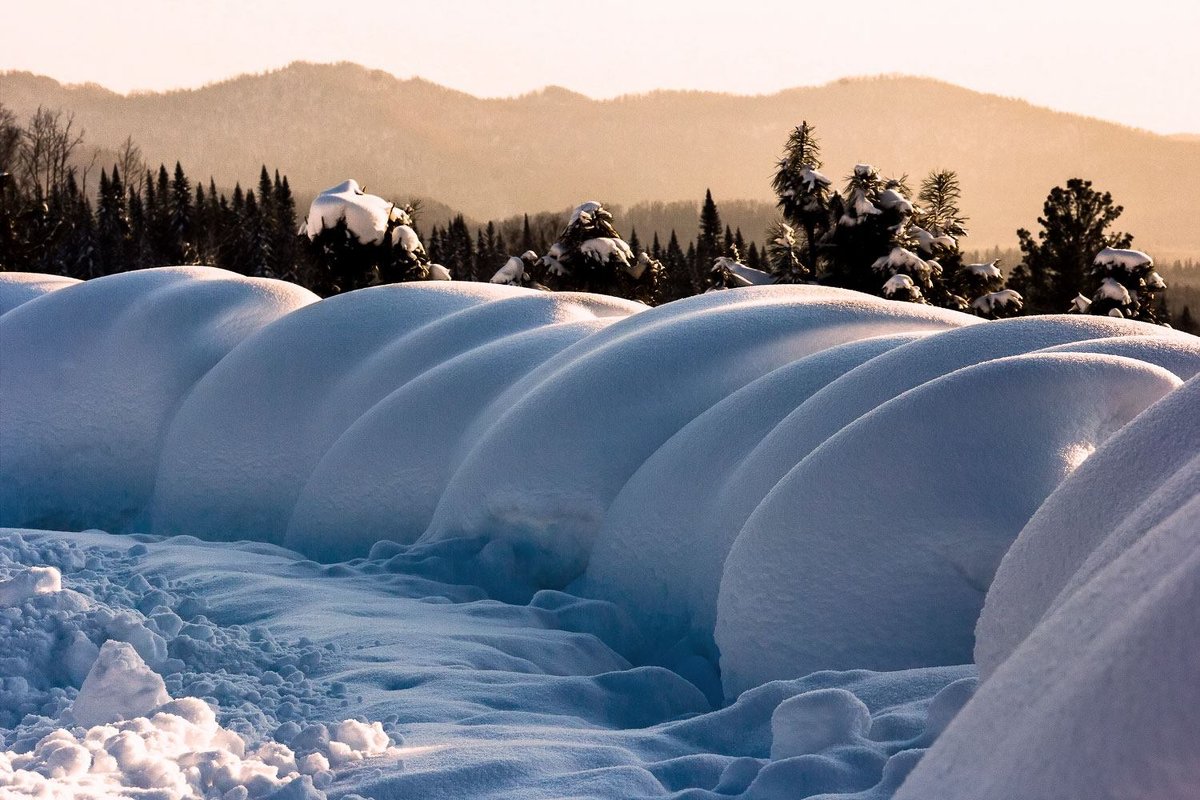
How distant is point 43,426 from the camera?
10.2 m

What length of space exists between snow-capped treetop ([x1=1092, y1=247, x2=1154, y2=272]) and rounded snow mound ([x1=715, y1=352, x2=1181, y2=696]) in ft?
92.6

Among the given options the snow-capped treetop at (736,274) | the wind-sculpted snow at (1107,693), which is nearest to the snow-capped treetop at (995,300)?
the snow-capped treetop at (736,274)

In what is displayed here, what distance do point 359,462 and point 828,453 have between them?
4.06 meters

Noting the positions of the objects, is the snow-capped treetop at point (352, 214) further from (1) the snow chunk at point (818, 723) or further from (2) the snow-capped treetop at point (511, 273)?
(1) the snow chunk at point (818, 723)

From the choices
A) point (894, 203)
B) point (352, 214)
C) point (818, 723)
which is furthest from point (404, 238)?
point (818, 723)

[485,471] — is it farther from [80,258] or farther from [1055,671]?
[80,258]

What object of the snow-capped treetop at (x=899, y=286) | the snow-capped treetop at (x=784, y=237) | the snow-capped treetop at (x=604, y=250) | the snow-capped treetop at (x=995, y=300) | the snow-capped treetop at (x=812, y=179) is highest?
the snow-capped treetop at (x=812, y=179)

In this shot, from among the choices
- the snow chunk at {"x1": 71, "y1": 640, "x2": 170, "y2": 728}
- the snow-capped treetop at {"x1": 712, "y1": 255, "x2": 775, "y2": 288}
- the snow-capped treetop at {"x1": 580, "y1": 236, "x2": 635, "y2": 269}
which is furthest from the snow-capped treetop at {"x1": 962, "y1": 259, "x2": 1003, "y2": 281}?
the snow chunk at {"x1": 71, "y1": 640, "x2": 170, "y2": 728}

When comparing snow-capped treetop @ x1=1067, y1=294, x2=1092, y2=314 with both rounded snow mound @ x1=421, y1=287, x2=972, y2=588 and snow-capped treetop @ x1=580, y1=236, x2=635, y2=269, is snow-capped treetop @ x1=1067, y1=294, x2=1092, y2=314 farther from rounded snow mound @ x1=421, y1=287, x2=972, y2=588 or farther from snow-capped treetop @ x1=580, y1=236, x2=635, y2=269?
rounded snow mound @ x1=421, y1=287, x2=972, y2=588

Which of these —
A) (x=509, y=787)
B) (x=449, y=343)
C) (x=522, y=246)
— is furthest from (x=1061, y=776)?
(x=522, y=246)

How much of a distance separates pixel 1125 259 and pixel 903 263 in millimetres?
7107

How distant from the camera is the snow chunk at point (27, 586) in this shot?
14.6 feet

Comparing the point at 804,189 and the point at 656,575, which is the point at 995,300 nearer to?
the point at 804,189

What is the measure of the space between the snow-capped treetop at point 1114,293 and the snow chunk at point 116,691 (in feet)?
97.2
